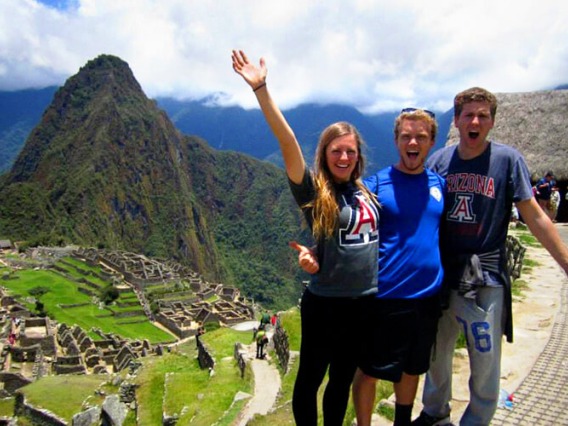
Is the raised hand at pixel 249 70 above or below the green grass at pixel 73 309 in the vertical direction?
above

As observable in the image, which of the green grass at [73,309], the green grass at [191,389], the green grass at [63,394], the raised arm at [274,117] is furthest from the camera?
the green grass at [73,309]

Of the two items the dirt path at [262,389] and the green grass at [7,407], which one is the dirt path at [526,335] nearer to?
the dirt path at [262,389]

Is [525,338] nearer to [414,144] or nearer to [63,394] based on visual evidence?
[414,144]

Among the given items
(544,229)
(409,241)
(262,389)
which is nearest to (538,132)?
(262,389)

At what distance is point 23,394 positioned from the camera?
14586 millimetres

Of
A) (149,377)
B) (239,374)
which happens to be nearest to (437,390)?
(239,374)

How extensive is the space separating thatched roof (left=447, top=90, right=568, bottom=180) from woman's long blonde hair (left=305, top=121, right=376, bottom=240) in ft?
31.7

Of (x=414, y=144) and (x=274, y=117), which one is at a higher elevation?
(x=274, y=117)

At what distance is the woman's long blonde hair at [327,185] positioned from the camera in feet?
10.0

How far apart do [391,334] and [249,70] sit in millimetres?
1923

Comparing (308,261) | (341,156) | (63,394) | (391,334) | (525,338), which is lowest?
(63,394)

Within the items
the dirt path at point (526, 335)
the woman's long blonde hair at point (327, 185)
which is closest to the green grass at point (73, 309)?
the dirt path at point (526, 335)

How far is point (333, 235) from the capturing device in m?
3.08

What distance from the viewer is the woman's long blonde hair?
306cm
